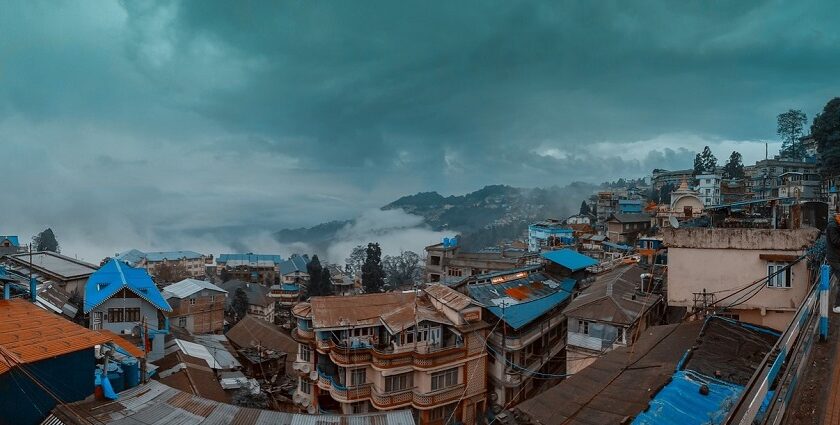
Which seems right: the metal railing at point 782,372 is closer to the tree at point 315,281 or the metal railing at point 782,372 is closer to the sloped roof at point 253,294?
the tree at point 315,281

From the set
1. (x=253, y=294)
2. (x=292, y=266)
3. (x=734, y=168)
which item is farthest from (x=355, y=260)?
(x=734, y=168)

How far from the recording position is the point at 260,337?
123ft

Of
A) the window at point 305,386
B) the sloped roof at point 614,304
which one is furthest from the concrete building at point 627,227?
the window at point 305,386

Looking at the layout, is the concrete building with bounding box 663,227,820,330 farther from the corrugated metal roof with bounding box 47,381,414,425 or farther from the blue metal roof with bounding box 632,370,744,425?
the corrugated metal roof with bounding box 47,381,414,425

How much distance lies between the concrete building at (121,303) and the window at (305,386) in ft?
26.5

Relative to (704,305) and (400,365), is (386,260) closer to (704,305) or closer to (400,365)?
(400,365)

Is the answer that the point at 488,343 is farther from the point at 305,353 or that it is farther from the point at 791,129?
the point at 791,129

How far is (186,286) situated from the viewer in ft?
124

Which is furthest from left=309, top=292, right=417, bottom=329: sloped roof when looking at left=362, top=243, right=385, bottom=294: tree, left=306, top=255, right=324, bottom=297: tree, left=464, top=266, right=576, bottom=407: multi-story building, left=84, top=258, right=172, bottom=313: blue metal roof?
A: left=306, top=255, right=324, bottom=297: tree

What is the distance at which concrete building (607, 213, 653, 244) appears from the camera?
2272 inches

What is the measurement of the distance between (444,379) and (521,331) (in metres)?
5.14

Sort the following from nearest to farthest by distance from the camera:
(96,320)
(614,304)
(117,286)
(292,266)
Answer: (614,304), (117,286), (96,320), (292,266)

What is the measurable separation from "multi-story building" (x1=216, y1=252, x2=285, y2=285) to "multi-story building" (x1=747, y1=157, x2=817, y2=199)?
86.5 meters

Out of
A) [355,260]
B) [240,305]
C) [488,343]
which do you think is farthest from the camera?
[355,260]
